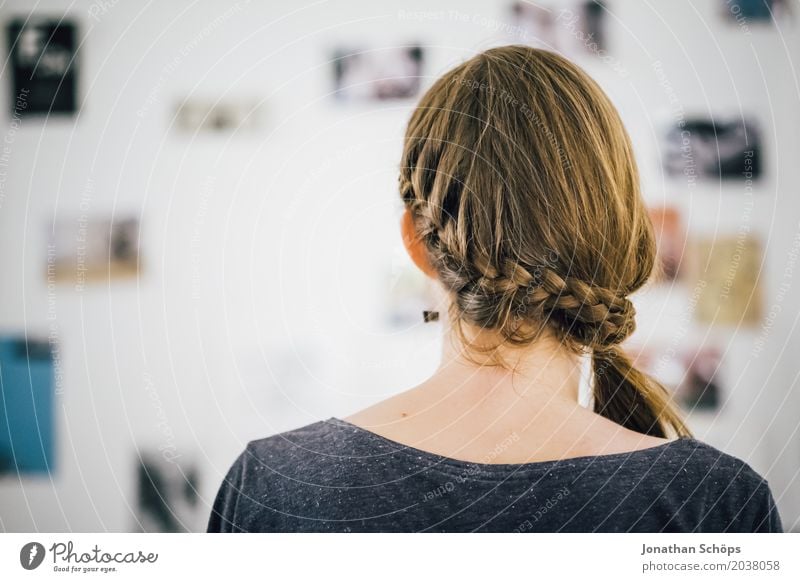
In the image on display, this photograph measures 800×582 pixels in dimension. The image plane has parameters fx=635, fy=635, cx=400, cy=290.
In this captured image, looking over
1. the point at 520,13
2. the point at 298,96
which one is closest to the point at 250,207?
the point at 298,96

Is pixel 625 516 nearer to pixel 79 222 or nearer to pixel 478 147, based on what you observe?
pixel 478 147

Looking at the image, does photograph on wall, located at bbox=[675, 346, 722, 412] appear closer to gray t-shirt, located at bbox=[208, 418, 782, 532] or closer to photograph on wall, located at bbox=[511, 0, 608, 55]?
gray t-shirt, located at bbox=[208, 418, 782, 532]

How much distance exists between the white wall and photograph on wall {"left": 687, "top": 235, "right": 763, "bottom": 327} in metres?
0.02

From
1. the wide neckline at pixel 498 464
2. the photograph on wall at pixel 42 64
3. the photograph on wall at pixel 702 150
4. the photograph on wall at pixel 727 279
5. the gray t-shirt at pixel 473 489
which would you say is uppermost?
the photograph on wall at pixel 42 64

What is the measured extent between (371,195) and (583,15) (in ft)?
1.07

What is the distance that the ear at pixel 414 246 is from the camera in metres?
0.65

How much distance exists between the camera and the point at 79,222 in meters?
0.74

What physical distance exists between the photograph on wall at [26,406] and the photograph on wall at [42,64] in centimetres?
28

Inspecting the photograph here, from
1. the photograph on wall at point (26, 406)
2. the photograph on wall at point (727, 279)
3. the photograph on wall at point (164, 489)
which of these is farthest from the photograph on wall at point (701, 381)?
the photograph on wall at point (26, 406)

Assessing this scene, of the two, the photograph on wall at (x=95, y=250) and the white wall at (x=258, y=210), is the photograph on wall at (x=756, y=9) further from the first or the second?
the photograph on wall at (x=95, y=250)

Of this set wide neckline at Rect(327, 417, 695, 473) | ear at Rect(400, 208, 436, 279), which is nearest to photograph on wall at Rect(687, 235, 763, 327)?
wide neckline at Rect(327, 417, 695, 473)

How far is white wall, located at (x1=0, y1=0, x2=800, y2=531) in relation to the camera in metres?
0.74
